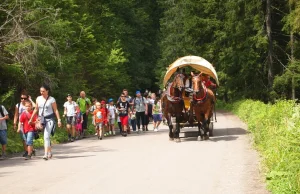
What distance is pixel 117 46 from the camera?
157ft

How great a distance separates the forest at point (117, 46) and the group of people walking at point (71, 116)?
2.26 metres

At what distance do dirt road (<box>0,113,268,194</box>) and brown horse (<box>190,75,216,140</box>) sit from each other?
1269 mm

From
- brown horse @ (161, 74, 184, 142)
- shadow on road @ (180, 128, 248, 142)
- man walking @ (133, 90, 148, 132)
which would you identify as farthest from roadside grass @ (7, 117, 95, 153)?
shadow on road @ (180, 128, 248, 142)

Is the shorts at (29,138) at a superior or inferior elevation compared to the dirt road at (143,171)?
superior

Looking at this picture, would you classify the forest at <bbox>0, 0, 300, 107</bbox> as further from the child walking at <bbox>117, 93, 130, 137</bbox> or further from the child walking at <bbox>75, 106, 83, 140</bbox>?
the child walking at <bbox>117, 93, 130, 137</bbox>

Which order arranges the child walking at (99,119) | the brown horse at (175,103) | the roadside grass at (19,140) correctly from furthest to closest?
the child walking at (99,119) → the brown horse at (175,103) → the roadside grass at (19,140)

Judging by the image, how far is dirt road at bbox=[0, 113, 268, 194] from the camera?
352 inches

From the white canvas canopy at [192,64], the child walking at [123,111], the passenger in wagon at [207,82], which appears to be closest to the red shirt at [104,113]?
the child walking at [123,111]

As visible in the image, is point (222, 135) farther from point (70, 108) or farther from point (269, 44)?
point (269, 44)

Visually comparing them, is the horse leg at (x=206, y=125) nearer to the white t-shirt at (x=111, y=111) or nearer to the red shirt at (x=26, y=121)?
the red shirt at (x=26, y=121)

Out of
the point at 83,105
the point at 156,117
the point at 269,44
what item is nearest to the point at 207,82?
the point at 156,117

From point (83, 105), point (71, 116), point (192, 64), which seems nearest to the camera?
point (192, 64)

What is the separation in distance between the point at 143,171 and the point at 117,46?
124ft

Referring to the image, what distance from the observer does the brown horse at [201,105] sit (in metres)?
17.3
